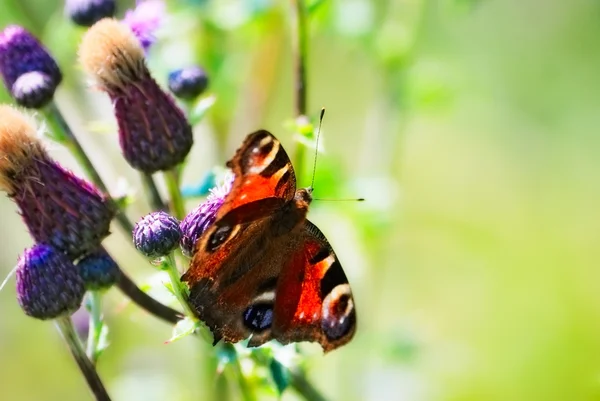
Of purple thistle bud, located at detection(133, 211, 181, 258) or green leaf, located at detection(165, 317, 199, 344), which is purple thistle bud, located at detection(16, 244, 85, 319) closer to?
purple thistle bud, located at detection(133, 211, 181, 258)

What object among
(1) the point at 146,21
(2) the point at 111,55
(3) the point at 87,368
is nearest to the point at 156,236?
(3) the point at 87,368

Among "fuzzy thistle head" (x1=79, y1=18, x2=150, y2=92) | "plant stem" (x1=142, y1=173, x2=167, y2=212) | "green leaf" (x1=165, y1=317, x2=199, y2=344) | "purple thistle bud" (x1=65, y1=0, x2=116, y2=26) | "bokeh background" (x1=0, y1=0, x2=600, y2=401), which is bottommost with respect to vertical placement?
"bokeh background" (x1=0, y1=0, x2=600, y2=401)

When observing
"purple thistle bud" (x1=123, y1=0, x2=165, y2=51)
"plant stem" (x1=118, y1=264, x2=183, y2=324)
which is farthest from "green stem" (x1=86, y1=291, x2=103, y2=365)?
"purple thistle bud" (x1=123, y1=0, x2=165, y2=51)

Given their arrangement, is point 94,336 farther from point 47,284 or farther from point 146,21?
point 146,21

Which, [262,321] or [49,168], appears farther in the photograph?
[49,168]

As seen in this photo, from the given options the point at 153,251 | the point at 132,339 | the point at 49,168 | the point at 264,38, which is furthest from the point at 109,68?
the point at 132,339

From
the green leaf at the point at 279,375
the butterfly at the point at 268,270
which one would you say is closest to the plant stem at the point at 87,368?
the butterfly at the point at 268,270

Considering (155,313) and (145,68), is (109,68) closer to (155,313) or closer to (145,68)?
(145,68)
